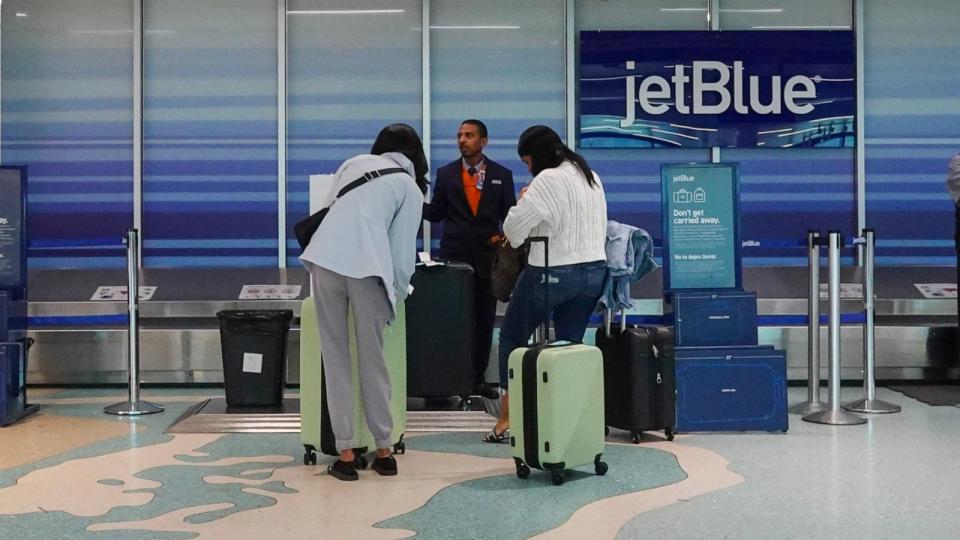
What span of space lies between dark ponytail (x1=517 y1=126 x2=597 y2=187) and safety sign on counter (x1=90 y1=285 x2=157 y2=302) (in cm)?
383

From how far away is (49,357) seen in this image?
7734 mm

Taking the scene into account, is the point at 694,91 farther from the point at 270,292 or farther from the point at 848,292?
the point at 270,292

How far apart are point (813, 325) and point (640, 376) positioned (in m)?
1.57

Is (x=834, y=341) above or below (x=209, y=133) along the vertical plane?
below

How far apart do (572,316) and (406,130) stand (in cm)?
111

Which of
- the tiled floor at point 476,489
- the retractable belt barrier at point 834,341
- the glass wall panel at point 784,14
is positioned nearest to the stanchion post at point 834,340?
the retractable belt barrier at point 834,341

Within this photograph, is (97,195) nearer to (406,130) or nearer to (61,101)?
(61,101)

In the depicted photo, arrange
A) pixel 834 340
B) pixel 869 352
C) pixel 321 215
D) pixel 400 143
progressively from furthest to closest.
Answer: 1. pixel 869 352
2. pixel 834 340
3. pixel 400 143
4. pixel 321 215

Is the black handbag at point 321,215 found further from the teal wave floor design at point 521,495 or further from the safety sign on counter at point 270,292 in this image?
the safety sign on counter at point 270,292

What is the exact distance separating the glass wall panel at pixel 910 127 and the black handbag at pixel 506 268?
12.7 ft

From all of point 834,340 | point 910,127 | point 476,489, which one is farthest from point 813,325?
point 476,489

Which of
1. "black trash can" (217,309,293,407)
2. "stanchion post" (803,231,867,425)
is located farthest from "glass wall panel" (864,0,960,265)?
"black trash can" (217,309,293,407)

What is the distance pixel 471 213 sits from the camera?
686 cm

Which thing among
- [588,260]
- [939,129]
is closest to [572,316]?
[588,260]
